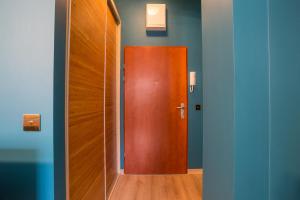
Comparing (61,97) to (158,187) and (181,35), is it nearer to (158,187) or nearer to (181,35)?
(158,187)

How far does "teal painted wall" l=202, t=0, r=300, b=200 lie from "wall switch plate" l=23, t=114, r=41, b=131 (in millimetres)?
1017

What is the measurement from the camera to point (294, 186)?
0.83m

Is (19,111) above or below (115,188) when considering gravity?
above

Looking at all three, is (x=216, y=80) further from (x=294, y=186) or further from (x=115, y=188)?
(x=115, y=188)

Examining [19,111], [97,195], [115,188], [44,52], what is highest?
[44,52]

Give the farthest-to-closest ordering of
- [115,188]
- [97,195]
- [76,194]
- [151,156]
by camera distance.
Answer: [151,156] < [115,188] < [97,195] < [76,194]

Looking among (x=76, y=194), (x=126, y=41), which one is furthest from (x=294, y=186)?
(x=126, y=41)

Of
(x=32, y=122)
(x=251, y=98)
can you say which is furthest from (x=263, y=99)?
(x=32, y=122)

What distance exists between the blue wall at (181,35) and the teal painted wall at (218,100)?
1.48 m

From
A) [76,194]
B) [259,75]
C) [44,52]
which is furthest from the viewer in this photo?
[76,194]

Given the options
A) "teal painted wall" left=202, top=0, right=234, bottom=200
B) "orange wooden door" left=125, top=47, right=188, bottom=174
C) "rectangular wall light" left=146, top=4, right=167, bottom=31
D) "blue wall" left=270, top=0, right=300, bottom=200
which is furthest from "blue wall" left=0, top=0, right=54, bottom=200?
"rectangular wall light" left=146, top=4, right=167, bottom=31

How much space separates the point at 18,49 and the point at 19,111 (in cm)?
35

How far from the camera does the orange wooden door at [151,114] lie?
265 centimetres

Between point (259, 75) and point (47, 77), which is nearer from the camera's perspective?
point (259, 75)
